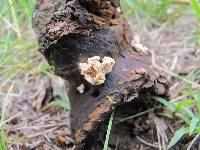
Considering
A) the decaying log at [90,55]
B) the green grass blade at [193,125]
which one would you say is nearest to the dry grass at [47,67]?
the decaying log at [90,55]

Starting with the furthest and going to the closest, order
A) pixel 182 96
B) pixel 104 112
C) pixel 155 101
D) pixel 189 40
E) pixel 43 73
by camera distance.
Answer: pixel 189 40 < pixel 43 73 < pixel 182 96 < pixel 155 101 < pixel 104 112

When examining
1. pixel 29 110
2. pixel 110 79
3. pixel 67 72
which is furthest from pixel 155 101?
pixel 29 110

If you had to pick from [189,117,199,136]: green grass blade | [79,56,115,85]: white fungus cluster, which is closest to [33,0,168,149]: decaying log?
[79,56,115,85]: white fungus cluster

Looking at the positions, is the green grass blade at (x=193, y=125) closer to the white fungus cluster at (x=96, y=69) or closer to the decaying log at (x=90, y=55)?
the decaying log at (x=90, y=55)

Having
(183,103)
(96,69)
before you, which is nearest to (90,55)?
(96,69)

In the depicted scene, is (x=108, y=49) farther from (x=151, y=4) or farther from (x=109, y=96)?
(x=151, y=4)

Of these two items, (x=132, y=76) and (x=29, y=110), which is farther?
(x=29, y=110)

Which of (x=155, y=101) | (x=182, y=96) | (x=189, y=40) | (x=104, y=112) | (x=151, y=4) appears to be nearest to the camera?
(x=104, y=112)

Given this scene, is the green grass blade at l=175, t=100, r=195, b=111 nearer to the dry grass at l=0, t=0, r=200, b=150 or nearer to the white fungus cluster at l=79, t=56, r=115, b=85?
the dry grass at l=0, t=0, r=200, b=150

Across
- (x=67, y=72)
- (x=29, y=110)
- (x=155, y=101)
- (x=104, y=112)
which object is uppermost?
(x=67, y=72)
